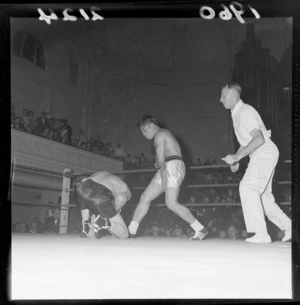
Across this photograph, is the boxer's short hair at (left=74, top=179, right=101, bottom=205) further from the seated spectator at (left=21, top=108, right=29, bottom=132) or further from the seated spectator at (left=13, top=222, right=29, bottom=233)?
the seated spectator at (left=21, top=108, right=29, bottom=132)

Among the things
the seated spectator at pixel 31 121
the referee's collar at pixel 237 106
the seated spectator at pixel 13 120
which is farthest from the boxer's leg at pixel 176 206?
the seated spectator at pixel 13 120

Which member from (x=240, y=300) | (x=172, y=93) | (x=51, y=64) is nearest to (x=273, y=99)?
(x=172, y=93)

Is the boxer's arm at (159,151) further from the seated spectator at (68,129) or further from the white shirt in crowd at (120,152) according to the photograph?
the seated spectator at (68,129)

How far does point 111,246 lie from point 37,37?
59.3 inches

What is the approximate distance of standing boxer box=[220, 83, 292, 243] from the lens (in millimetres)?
2992

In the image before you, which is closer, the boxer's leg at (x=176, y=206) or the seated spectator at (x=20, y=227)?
the seated spectator at (x=20, y=227)

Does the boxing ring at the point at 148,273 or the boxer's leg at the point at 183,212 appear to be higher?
the boxer's leg at the point at 183,212

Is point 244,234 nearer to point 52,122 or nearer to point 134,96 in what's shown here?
point 134,96

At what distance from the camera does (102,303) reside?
239cm

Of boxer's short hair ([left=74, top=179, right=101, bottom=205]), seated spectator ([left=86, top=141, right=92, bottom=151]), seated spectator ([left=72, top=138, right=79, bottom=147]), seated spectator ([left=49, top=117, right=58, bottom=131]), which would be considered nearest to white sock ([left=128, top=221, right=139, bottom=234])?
boxer's short hair ([left=74, top=179, right=101, bottom=205])

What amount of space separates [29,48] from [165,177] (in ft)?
4.39

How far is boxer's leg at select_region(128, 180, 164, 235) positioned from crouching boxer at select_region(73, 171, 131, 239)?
7cm

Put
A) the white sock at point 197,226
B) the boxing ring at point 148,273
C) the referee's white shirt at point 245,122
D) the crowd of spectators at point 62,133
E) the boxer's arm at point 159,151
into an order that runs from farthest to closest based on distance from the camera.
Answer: the boxer's arm at point 159,151, the white sock at point 197,226, the referee's white shirt at point 245,122, the crowd of spectators at point 62,133, the boxing ring at point 148,273

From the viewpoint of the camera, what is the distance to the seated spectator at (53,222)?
3.11m
